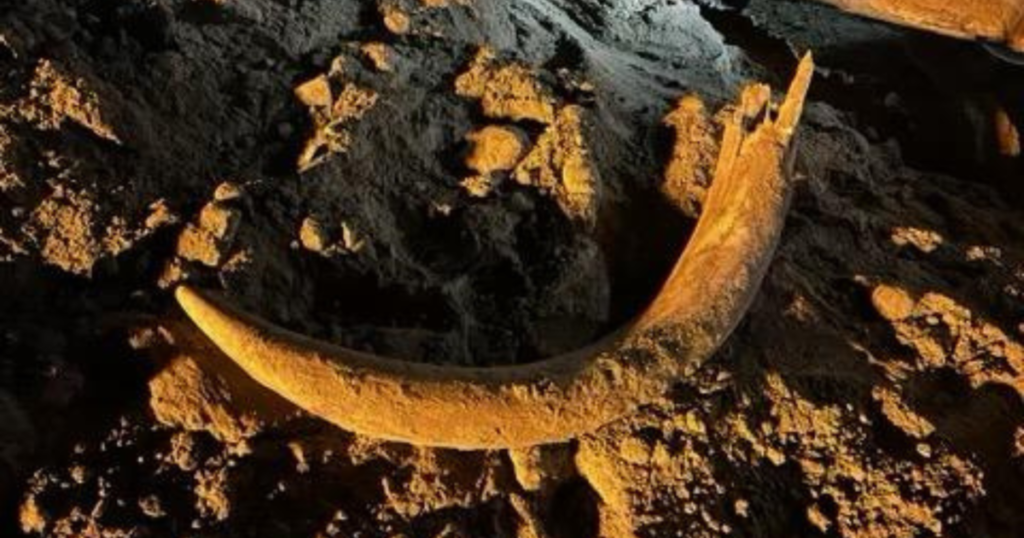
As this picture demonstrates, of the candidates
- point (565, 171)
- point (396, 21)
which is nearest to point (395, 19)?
point (396, 21)

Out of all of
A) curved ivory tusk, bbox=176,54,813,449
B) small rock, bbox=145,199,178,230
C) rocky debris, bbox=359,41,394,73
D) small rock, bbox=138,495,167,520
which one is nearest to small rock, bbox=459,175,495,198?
rocky debris, bbox=359,41,394,73

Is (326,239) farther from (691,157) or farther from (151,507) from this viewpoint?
(691,157)

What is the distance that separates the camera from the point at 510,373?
1858 millimetres

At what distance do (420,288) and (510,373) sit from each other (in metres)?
0.36

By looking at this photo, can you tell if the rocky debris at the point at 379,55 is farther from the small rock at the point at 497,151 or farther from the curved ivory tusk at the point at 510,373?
the curved ivory tusk at the point at 510,373

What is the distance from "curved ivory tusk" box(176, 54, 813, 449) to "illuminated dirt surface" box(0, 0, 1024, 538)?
0.38 feet

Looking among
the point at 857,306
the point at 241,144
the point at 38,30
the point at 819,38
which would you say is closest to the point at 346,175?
the point at 241,144

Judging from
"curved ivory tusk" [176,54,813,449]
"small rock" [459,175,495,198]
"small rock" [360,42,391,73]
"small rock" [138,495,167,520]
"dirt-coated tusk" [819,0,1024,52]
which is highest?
"dirt-coated tusk" [819,0,1024,52]

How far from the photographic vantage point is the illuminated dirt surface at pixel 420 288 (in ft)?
6.00

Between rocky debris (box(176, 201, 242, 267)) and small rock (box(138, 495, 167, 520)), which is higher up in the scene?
rocky debris (box(176, 201, 242, 267))

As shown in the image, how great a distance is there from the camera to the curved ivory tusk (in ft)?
Answer: 5.69

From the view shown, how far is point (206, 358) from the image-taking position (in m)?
1.87

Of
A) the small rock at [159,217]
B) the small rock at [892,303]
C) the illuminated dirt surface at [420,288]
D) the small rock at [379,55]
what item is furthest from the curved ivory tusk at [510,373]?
the small rock at [379,55]

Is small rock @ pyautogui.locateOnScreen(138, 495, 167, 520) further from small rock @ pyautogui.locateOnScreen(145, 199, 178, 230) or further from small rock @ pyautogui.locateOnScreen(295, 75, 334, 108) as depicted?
small rock @ pyautogui.locateOnScreen(295, 75, 334, 108)
